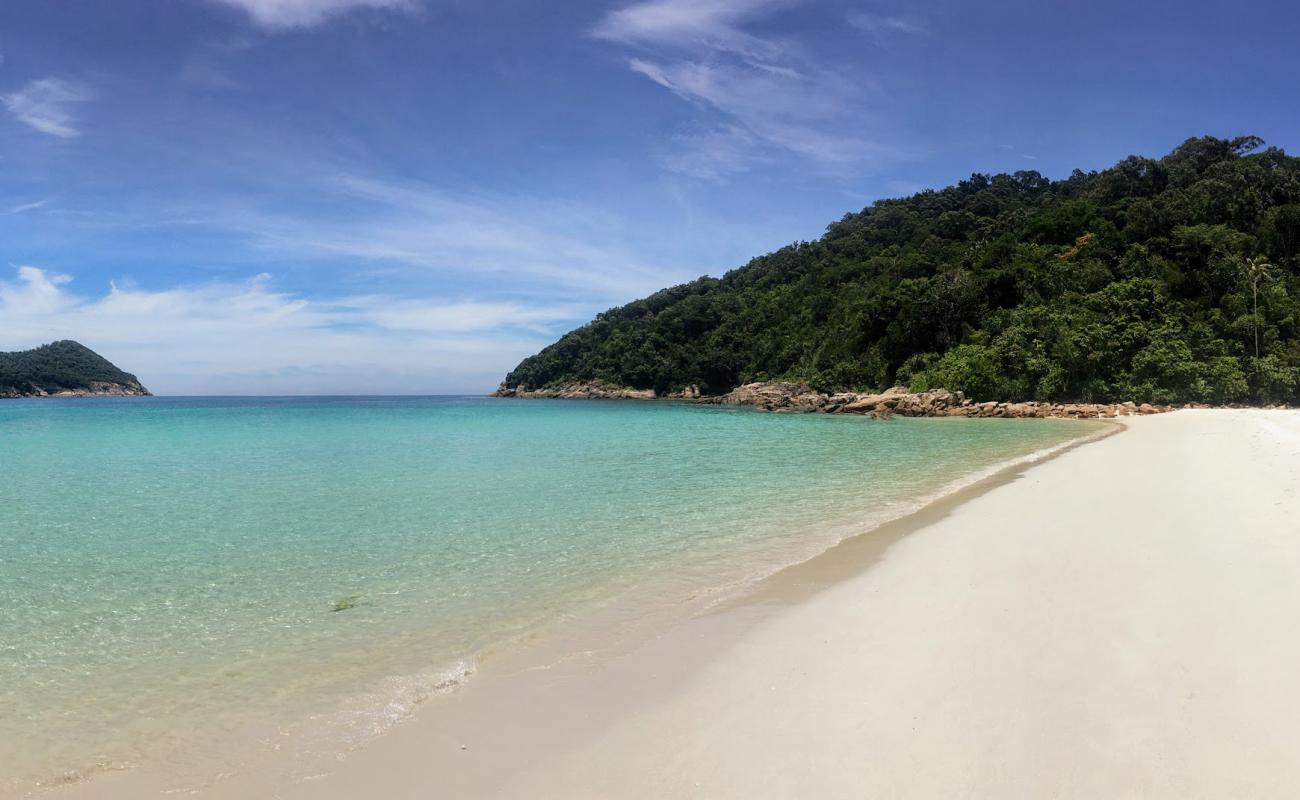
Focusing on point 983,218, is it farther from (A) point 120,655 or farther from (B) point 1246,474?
(A) point 120,655

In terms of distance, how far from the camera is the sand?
9.79 ft

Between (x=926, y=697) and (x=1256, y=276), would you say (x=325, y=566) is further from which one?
(x=1256, y=276)

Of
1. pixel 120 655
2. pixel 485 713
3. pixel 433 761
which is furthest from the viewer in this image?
pixel 120 655

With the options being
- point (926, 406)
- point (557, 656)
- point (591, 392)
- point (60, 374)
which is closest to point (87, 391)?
point (60, 374)

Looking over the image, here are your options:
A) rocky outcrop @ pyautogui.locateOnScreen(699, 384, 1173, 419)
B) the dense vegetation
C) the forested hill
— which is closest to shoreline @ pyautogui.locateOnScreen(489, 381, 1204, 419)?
rocky outcrop @ pyautogui.locateOnScreen(699, 384, 1173, 419)

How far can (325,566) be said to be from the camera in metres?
7.46

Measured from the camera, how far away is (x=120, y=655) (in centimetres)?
498

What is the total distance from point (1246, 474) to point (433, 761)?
Answer: 43.9 feet

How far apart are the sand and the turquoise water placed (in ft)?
2.76

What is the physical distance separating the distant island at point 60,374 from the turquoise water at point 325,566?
147 metres

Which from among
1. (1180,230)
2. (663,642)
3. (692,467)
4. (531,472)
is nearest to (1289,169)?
(1180,230)

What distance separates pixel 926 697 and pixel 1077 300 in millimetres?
51002

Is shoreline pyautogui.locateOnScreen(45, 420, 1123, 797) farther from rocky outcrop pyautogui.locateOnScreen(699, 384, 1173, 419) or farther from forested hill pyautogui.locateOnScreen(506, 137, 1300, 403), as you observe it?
forested hill pyautogui.locateOnScreen(506, 137, 1300, 403)

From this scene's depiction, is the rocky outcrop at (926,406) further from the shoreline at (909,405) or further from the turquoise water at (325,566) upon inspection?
the turquoise water at (325,566)
